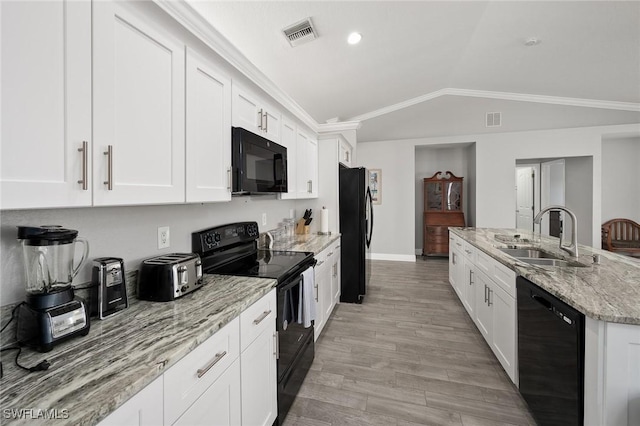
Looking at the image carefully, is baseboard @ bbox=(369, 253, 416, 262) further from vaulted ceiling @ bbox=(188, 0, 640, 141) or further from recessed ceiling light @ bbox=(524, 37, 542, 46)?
recessed ceiling light @ bbox=(524, 37, 542, 46)

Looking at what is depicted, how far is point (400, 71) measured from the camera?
357 centimetres

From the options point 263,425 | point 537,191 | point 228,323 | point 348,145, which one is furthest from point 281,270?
point 537,191

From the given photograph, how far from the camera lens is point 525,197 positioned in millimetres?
7133

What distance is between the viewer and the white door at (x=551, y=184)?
6011mm

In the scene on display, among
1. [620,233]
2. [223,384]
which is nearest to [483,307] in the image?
[223,384]

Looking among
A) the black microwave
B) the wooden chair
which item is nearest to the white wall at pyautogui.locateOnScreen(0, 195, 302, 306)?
the black microwave

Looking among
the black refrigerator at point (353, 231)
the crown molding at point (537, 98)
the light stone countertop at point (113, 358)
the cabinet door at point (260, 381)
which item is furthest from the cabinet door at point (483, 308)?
the crown molding at point (537, 98)

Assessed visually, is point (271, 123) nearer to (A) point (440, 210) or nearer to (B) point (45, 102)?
(B) point (45, 102)

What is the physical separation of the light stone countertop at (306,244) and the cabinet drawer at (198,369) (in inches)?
48.3

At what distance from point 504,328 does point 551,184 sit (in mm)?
6171

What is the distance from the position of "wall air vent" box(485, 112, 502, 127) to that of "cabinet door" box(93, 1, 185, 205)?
17.6 feet

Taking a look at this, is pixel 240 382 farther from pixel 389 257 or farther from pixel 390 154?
pixel 390 154

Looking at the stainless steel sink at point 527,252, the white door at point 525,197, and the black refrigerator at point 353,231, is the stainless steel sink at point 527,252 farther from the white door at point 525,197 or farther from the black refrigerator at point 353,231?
the white door at point 525,197

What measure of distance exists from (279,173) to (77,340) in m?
1.58
